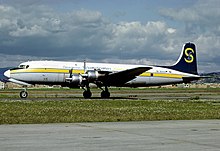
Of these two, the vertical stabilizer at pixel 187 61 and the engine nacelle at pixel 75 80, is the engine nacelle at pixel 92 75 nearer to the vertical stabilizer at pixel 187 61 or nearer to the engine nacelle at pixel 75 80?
the engine nacelle at pixel 75 80

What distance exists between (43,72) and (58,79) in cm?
174

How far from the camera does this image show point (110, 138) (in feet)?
46.0

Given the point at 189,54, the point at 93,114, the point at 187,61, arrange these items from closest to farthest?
the point at 93,114, the point at 187,61, the point at 189,54

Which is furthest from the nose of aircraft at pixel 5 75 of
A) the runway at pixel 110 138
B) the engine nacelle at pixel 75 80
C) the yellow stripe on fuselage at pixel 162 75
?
the runway at pixel 110 138

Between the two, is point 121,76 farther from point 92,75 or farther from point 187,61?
point 187,61

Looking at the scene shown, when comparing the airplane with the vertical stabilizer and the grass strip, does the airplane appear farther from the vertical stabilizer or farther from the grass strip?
the grass strip

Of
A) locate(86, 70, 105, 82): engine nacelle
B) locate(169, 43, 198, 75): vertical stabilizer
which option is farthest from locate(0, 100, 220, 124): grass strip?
locate(169, 43, 198, 75): vertical stabilizer

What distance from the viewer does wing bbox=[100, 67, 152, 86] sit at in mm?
47438

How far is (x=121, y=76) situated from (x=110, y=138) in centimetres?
3462

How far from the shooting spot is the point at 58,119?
21781 millimetres

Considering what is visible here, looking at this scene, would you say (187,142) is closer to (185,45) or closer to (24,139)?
(24,139)

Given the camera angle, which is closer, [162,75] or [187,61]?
[162,75]

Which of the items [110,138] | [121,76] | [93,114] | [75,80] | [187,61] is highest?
[187,61]

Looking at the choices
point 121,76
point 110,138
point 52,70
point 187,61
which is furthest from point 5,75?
point 110,138
